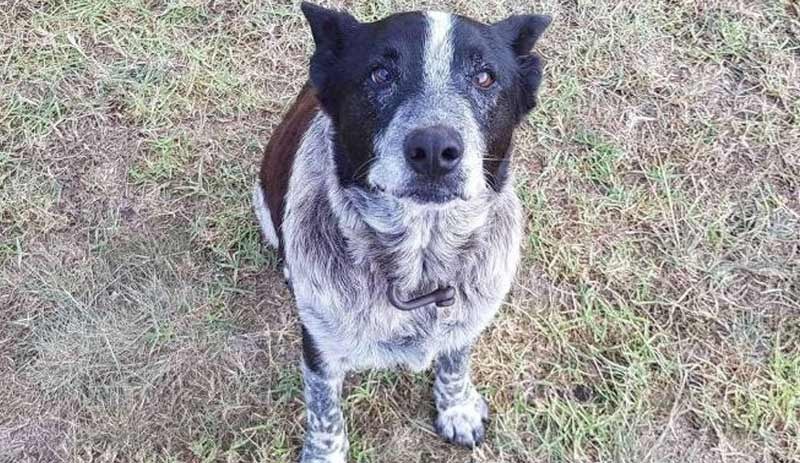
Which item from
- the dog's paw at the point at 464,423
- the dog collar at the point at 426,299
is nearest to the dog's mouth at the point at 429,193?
the dog collar at the point at 426,299

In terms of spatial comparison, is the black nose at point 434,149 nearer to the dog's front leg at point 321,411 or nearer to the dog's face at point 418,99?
the dog's face at point 418,99

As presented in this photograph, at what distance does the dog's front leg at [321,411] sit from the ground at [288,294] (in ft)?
0.52

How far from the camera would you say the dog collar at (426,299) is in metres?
3.02

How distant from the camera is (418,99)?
2670 millimetres

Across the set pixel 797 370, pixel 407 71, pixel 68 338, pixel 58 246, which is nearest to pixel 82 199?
pixel 58 246

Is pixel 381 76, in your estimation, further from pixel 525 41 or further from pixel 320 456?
pixel 320 456

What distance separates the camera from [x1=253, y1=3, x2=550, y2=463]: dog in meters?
2.68

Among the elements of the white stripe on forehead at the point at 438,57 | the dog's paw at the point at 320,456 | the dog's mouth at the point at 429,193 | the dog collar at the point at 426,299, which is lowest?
the dog's paw at the point at 320,456

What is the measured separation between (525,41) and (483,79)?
29 centimetres

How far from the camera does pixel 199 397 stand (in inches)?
154

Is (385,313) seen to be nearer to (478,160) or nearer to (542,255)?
(478,160)

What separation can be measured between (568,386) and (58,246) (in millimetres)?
2427

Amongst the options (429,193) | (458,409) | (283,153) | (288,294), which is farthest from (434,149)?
(288,294)

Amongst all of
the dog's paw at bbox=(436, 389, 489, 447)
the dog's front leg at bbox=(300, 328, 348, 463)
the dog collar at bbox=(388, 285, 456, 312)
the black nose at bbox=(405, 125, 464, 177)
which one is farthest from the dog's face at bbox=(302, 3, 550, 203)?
the dog's paw at bbox=(436, 389, 489, 447)
